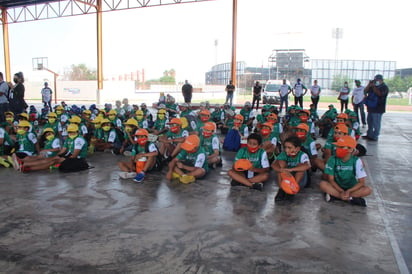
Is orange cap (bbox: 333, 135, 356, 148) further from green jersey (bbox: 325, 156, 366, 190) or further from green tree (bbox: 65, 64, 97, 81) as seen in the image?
green tree (bbox: 65, 64, 97, 81)

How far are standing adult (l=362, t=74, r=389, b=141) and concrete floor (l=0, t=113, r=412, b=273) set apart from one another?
4.02 m

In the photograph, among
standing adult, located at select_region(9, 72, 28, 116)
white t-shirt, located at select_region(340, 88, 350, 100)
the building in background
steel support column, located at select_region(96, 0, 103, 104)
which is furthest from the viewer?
the building in background

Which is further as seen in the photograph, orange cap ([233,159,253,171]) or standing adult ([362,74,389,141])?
standing adult ([362,74,389,141])

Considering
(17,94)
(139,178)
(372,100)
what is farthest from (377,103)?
(17,94)

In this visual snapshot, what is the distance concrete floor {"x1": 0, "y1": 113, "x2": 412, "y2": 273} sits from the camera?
8.89 feet

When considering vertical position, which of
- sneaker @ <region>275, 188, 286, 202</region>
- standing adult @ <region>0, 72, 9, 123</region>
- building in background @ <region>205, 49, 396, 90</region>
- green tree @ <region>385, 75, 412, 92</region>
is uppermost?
building in background @ <region>205, 49, 396, 90</region>

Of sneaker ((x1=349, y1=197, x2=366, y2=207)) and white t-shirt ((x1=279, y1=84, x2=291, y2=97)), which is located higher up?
white t-shirt ((x1=279, y1=84, x2=291, y2=97))

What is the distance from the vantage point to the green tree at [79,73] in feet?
181

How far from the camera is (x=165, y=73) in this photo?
66750 mm

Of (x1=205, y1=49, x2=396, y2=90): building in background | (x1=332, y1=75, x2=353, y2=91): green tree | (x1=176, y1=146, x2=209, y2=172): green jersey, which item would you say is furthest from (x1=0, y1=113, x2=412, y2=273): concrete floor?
(x1=205, y1=49, x2=396, y2=90): building in background

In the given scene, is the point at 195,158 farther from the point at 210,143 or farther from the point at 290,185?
the point at 290,185

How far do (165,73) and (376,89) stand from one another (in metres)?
60.4

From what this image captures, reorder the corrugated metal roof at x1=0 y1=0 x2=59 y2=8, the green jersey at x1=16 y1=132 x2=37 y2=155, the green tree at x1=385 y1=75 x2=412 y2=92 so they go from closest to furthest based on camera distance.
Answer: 1. the green jersey at x1=16 y1=132 x2=37 y2=155
2. the corrugated metal roof at x1=0 y1=0 x2=59 y2=8
3. the green tree at x1=385 y1=75 x2=412 y2=92

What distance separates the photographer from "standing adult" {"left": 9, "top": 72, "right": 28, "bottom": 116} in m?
8.73
